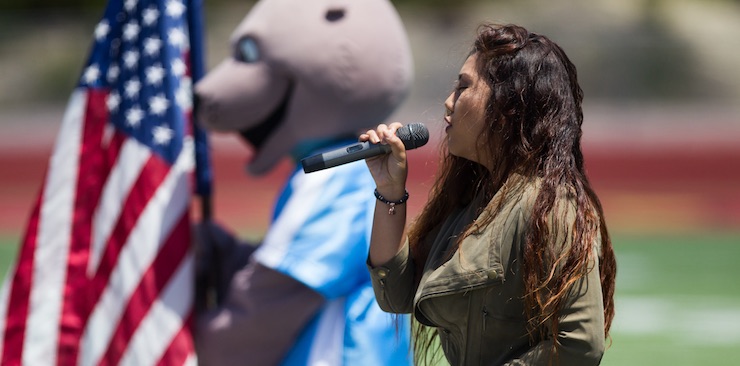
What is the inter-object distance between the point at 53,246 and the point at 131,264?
0.34 m

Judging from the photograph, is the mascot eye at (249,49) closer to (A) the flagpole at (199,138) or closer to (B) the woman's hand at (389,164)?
(A) the flagpole at (199,138)

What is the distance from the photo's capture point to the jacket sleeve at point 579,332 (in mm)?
1941

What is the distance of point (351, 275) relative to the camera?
11.2 ft

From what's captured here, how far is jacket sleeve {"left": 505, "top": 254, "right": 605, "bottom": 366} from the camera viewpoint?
1.94 m

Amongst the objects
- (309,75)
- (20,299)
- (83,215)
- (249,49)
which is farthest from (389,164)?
(20,299)

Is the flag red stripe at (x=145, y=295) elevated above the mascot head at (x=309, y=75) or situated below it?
below

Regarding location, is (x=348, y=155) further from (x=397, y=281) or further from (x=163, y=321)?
(x=163, y=321)

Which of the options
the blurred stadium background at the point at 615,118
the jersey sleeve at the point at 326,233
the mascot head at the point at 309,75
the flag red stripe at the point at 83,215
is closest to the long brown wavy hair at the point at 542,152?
the jersey sleeve at the point at 326,233

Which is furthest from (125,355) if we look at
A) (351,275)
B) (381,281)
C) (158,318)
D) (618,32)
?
(618,32)

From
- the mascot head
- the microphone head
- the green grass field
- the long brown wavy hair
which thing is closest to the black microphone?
the microphone head

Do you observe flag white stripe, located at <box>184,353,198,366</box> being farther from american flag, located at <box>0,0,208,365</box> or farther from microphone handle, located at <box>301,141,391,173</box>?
microphone handle, located at <box>301,141,391,173</box>

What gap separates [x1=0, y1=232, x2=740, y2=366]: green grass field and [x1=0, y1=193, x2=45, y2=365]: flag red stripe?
12.0ft

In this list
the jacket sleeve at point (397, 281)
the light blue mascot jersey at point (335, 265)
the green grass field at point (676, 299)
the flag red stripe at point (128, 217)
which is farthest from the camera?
the green grass field at point (676, 299)

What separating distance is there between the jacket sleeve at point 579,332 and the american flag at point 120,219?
185 cm
